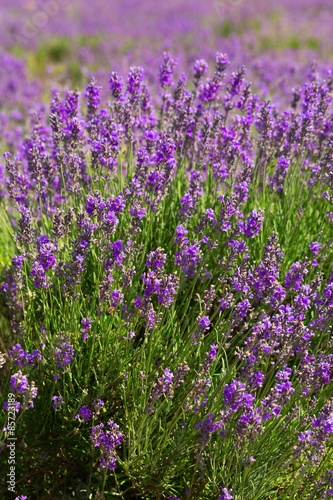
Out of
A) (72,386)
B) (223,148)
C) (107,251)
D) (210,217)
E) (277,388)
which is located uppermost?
(223,148)

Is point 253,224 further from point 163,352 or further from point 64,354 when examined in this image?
point 64,354

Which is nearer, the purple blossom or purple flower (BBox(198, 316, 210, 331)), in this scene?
purple flower (BBox(198, 316, 210, 331))

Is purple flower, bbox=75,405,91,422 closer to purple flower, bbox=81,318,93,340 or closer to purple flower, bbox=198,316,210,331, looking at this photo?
purple flower, bbox=81,318,93,340

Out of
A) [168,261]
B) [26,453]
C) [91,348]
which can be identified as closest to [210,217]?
[168,261]

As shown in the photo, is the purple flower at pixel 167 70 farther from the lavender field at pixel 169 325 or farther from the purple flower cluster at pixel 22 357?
the purple flower cluster at pixel 22 357

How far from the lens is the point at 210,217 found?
2531 mm

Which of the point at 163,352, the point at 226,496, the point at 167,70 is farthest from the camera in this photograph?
the point at 167,70

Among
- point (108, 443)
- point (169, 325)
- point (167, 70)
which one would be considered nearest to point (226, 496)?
point (108, 443)

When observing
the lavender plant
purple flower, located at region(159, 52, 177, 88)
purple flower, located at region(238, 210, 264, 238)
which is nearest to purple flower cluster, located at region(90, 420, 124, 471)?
the lavender plant

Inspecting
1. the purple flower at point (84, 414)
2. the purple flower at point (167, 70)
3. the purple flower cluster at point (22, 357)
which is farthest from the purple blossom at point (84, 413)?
the purple flower at point (167, 70)

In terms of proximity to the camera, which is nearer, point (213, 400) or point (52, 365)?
point (213, 400)

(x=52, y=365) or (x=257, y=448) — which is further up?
(x=52, y=365)

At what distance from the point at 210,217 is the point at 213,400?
2.52ft

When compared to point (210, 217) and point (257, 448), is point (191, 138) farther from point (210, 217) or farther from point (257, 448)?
point (257, 448)
